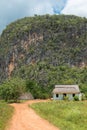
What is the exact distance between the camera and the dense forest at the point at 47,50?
94000 mm

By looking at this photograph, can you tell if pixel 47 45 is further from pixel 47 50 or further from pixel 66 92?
pixel 66 92

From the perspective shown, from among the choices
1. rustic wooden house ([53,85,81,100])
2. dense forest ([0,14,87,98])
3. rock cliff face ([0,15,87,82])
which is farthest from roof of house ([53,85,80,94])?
rock cliff face ([0,15,87,82])

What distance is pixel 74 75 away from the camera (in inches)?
3615

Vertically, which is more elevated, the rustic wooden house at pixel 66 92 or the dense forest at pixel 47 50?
the dense forest at pixel 47 50

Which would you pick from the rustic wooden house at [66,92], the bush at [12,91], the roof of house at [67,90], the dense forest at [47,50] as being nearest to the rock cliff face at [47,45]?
the dense forest at [47,50]

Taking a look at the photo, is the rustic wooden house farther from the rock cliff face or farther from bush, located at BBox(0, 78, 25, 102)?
the rock cliff face

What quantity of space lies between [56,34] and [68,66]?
12.4m

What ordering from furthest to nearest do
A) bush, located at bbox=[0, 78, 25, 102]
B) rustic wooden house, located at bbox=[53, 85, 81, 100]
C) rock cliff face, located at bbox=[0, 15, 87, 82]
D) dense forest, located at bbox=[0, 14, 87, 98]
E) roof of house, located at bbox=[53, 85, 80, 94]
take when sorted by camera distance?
rock cliff face, located at bbox=[0, 15, 87, 82]
dense forest, located at bbox=[0, 14, 87, 98]
roof of house, located at bbox=[53, 85, 80, 94]
rustic wooden house, located at bbox=[53, 85, 81, 100]
bush, located at bbox=[0, 78, 25, 102]

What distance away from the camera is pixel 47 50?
332 ft

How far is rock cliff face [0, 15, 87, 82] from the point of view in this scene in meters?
98.8

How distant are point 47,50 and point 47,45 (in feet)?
5.46

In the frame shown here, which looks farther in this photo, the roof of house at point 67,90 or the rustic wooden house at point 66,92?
the roof of house at point 67,90

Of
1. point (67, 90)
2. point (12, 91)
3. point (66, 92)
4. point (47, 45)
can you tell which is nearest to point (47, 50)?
point (47, 45)

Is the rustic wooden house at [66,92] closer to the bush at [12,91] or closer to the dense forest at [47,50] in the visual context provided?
the bush at [12,91]
